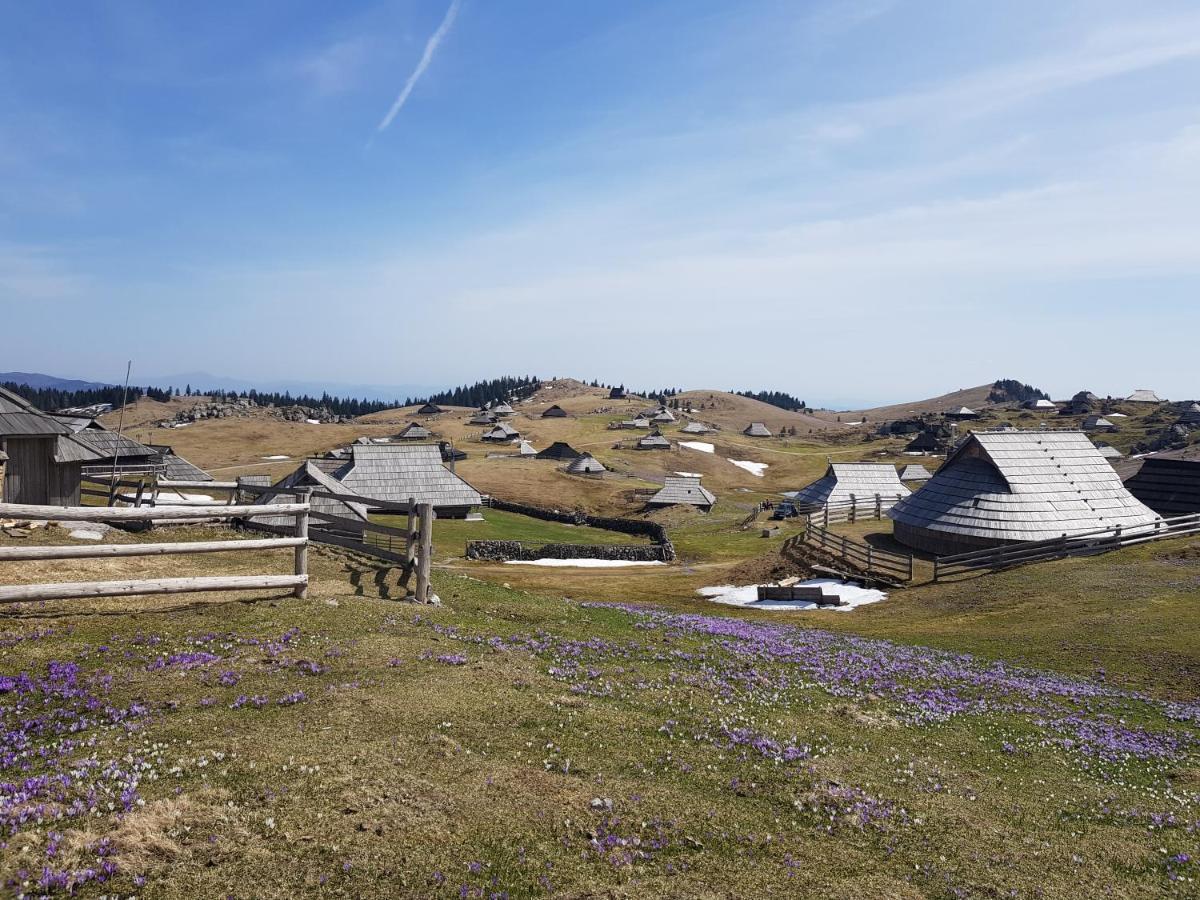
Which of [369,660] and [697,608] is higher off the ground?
[369,660]

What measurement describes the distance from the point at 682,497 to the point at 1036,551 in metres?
47.2

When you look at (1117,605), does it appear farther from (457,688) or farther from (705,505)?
(705,505)

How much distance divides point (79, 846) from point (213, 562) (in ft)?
42.2

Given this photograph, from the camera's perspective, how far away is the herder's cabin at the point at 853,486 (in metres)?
66.4

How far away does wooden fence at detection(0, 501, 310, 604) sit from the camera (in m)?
11.4

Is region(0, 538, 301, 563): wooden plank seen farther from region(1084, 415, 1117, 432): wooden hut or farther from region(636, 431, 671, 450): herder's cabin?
region(1084, 415, 1117, 432): wooden hut

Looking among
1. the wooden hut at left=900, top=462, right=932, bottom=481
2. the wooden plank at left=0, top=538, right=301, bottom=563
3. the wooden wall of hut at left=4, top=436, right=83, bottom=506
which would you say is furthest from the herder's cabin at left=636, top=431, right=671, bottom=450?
the wooden plank at left=0, top=538, right=301, bottom=563

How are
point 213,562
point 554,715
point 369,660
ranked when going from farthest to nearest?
point 213,562 → point 369,660 → point 554,715

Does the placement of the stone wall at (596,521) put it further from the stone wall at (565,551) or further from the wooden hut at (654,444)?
the wooden hut at (654,444)

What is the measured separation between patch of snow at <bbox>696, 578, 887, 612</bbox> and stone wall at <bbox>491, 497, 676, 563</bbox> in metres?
20.4

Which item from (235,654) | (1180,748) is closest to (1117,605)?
(1180,748)

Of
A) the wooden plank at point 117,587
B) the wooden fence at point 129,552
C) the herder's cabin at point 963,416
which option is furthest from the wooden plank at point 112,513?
the herder's cabin at point 963,416

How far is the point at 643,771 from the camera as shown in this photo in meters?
10.2

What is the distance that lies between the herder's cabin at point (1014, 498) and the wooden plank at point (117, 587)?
39047mm
